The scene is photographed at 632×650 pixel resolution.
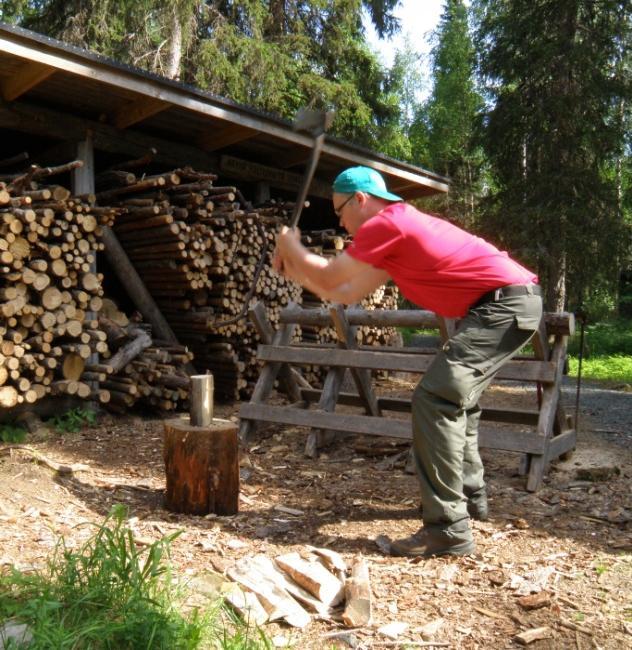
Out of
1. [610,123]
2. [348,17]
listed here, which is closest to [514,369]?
[610,123]

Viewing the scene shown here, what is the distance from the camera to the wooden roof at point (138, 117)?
223 inches

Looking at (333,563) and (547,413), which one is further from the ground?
(547,413)

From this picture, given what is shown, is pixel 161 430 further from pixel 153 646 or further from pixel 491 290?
pixel 153 646

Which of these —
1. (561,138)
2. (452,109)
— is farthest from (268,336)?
(452,109)

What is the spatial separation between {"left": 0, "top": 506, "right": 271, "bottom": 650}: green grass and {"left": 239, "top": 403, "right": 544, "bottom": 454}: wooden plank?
2.61 metres

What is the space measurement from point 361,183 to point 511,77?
47.9 feet

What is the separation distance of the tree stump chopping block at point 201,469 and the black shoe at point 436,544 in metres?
1.15

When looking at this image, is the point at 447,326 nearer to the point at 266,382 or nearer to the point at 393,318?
the point at 393,318

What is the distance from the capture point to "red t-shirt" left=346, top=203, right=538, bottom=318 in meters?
3.12

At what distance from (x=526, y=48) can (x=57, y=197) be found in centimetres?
1350

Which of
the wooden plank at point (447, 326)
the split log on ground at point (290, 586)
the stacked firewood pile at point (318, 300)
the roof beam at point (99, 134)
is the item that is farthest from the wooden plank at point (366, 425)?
the stacked firewood pile at point (318, 300)

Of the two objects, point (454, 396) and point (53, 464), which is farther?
point (53, 464)

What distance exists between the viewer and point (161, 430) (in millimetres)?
6488

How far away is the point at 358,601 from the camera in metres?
2.74
